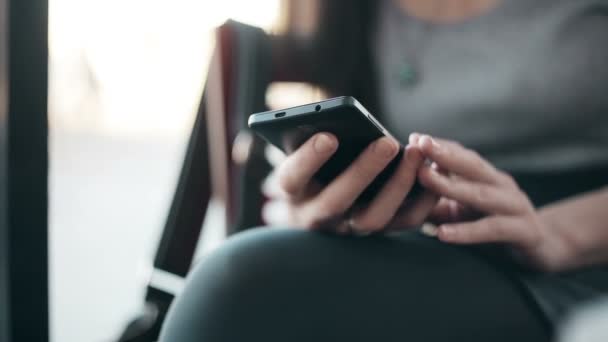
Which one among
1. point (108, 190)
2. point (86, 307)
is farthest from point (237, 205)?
point (108, 190)

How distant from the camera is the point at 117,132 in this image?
1646 millimetres

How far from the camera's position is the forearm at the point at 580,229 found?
44 cm

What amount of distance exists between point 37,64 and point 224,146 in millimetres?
223

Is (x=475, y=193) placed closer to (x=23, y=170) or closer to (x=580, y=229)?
(x=580, y=229)

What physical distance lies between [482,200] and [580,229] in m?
0.14

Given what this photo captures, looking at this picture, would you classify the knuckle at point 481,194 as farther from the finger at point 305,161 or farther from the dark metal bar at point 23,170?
the dark metal bar at point 23,170

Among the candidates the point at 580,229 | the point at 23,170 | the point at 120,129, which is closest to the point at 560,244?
the point at 580,229

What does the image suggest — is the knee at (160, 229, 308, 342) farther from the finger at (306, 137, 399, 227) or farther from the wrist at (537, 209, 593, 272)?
the wrist at (537, 209, 593, 272)

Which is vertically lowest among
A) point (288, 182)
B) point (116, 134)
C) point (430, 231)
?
point (116, 134)

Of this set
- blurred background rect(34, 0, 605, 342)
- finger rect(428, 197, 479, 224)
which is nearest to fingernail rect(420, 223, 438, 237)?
finger rect(428, 197, 479, 224)

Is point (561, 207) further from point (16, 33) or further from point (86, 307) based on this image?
point (86, 307)

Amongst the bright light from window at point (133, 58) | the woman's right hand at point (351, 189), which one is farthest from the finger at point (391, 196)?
the bright light from window at point (133, 58)

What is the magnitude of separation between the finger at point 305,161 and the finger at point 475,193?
83 millimetres

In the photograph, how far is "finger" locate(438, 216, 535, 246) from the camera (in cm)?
38
